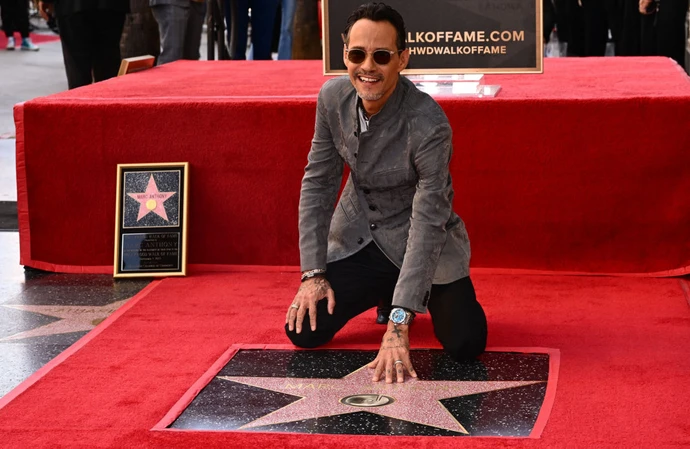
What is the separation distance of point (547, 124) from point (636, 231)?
47cm

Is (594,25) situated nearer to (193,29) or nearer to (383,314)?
(193,29)

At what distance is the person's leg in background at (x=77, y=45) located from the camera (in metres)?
5.35

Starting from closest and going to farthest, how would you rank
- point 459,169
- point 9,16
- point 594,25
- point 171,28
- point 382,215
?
1. point 382,215
2. point 459,169
3. point 171,28
4. point 594,25
5. point 9,16

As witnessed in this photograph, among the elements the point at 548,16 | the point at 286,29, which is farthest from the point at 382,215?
the point at 548,16

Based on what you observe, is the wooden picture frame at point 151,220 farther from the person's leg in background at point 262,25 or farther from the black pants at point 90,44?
the person's leg in background at point 262,25

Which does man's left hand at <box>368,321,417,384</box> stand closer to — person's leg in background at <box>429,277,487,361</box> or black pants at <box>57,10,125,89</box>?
person's leg in background at <box>429,277,487,361</box>

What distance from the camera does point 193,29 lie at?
6.50 m

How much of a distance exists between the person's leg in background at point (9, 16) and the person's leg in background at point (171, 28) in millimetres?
7609

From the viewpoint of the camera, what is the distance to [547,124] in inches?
148

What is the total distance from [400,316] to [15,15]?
11.7 meters

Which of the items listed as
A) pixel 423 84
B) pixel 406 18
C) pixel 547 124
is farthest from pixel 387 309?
pixel 406 18

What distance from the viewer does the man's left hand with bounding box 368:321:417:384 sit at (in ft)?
9.14

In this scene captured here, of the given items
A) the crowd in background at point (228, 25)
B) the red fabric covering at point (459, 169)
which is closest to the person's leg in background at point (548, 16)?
the crowd in background at point (228, 25)

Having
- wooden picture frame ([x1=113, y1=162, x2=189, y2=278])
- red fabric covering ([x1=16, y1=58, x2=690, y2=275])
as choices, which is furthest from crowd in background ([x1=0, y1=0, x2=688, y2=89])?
wooden picture frame ([x1=113, y1=162, x2=189, y2=278])
